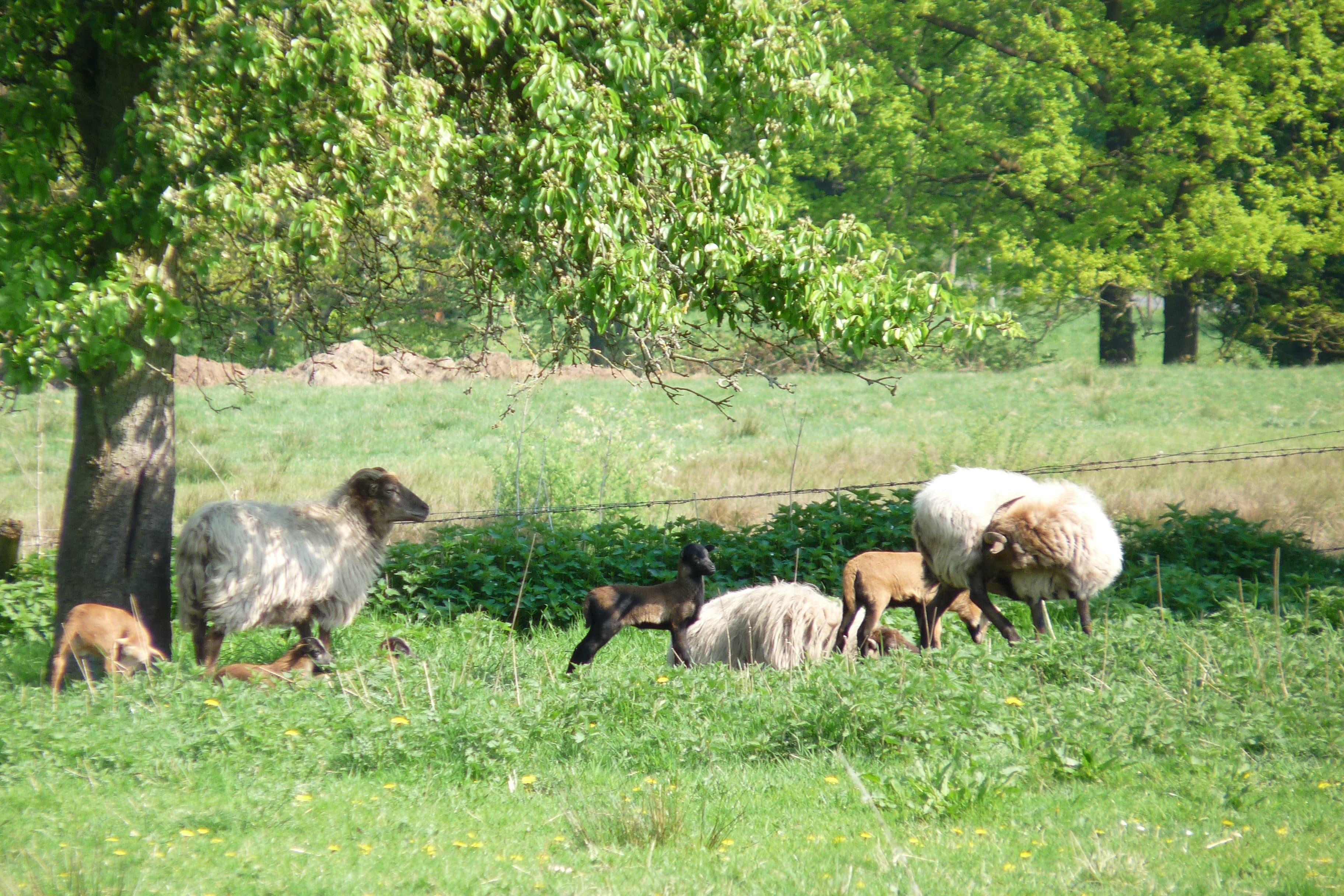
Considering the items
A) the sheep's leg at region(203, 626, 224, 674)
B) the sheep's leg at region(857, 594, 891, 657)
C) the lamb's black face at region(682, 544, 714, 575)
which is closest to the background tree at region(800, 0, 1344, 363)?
the sheep's leg at region(857, 594, 891, 657)

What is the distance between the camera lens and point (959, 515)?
7648 mm

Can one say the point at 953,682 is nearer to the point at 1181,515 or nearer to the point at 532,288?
the point at 532,288

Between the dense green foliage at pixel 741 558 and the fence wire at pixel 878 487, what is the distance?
0.25m

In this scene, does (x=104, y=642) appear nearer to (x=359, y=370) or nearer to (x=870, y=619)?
(x=870, y=619)

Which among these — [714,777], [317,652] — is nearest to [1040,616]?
[714,777]

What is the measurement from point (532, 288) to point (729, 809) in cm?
419

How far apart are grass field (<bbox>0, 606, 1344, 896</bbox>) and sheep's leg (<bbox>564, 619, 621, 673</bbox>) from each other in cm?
23

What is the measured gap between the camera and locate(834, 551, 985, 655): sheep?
7.75 meters

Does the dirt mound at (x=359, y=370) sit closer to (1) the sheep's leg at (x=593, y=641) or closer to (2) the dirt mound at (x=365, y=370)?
(2) the dirt mound at (x=365, y=370)

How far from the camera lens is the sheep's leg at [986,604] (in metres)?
7.66

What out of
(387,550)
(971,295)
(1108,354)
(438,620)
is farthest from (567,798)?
(1108,354)

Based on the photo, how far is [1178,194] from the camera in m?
26.4

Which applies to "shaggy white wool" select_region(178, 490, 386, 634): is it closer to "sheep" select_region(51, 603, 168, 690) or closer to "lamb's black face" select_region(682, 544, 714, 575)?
"sheep" select_region(51, 603, 168, 690)

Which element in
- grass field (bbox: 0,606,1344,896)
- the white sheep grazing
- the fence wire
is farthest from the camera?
the fence wire
